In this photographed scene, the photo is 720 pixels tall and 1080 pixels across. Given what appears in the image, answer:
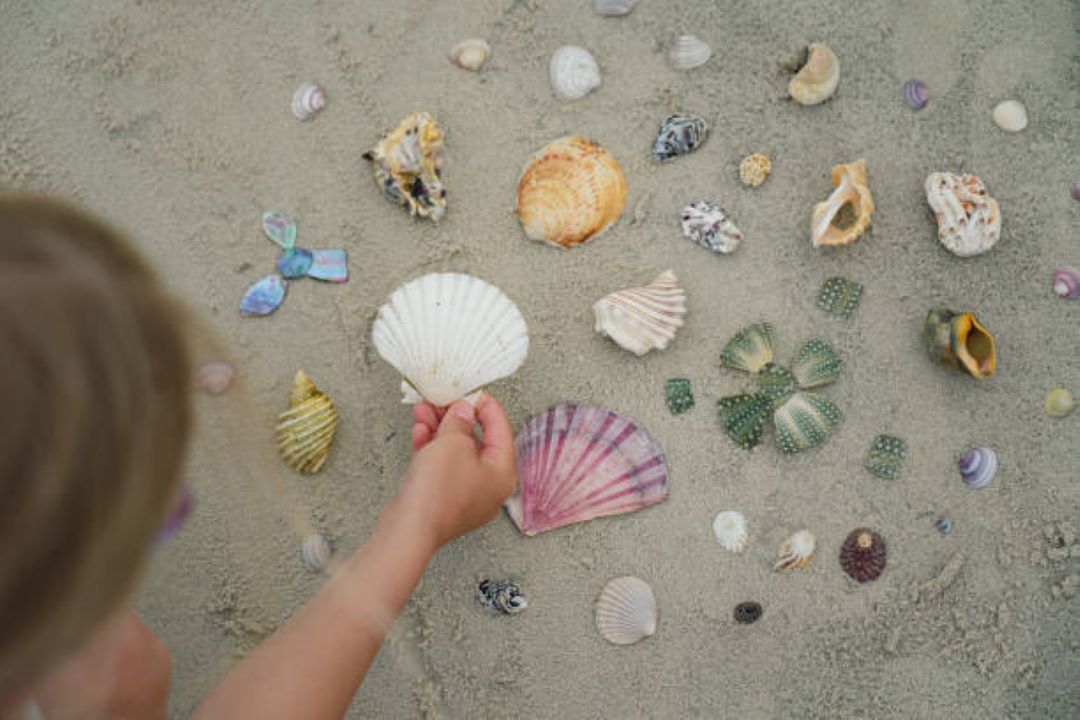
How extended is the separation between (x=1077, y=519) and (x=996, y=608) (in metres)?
0.37

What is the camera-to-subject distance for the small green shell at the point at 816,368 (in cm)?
239

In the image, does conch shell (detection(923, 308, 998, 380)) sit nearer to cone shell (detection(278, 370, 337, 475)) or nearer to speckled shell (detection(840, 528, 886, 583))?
speckled shell (detection(840, 528, 886, 583))

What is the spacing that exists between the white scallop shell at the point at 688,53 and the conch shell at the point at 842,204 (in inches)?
21.7

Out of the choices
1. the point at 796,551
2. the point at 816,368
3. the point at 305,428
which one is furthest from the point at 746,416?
the point at 305,428

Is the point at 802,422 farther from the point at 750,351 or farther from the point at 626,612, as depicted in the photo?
the point at 626,612

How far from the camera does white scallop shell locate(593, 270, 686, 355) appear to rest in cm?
233

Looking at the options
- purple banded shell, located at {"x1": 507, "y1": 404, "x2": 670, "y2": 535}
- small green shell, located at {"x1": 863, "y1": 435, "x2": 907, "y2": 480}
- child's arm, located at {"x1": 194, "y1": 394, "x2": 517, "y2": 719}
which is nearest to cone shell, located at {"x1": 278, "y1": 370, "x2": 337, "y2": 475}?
child's arm, located at {"x1": 194, "y1": 394, "x2": 517, "y2": 719}

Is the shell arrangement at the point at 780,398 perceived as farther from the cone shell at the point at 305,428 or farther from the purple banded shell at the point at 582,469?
the cone shell at the point at 305,428

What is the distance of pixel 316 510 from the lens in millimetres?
2363

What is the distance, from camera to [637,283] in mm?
2459

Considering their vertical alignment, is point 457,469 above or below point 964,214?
above

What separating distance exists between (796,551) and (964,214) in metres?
1.12

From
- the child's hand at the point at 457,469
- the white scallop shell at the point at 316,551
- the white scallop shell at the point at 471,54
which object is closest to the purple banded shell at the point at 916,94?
the white scallop shell at the point at 471,54

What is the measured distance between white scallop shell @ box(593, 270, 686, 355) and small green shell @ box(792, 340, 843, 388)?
384 millimetres
